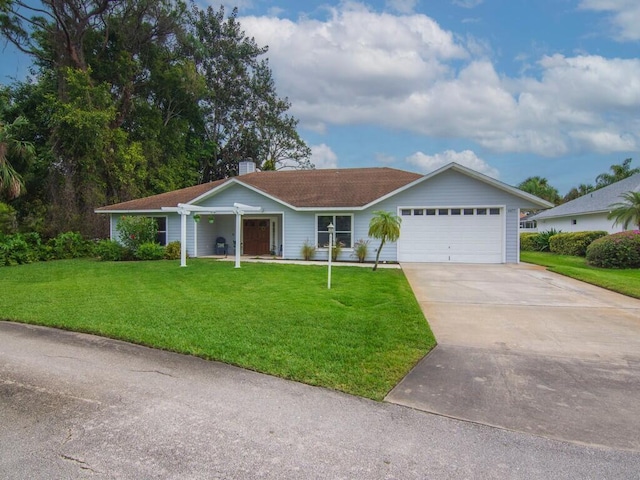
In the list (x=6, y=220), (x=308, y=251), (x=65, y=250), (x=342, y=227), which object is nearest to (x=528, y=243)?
(x=342, y=227)

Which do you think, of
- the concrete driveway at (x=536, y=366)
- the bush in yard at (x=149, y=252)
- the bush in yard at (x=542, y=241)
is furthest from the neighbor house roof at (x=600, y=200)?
the bush in yard at (x=149, y=252)

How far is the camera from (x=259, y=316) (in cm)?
693

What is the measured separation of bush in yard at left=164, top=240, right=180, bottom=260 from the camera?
→ 17641 mm

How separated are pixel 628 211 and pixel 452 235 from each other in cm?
1004

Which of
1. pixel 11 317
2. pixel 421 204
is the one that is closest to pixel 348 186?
pixel 421 204

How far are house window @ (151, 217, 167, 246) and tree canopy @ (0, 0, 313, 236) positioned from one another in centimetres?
521

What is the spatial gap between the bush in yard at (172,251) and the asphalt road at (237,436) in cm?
1358

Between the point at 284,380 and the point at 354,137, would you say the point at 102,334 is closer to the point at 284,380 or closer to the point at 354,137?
the point at 284,380

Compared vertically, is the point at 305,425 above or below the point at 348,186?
below

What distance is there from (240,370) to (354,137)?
21086 millimetres

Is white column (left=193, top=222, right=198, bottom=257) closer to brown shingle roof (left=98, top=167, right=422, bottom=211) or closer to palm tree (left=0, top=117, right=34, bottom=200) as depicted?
brown shingle roof (left=98, top=167, right=422, bottom=211)

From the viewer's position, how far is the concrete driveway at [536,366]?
359 centimetres

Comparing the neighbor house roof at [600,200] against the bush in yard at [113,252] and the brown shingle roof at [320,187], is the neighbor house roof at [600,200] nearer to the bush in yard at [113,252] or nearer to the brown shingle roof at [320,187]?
the brown shingle roof at [320,187]

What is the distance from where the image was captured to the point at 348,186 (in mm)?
19719
